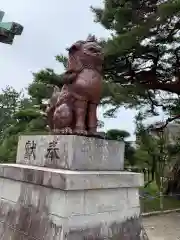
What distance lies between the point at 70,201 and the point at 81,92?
1180 mm

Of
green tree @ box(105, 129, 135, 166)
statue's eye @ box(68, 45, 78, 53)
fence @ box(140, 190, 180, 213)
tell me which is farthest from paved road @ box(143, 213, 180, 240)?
statue's eye @ box(68, 45, 78, 53)

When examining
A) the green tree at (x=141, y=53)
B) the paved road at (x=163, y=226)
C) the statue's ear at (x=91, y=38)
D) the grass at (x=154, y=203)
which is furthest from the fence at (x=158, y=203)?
the statue's ear at (x=91, y=38)

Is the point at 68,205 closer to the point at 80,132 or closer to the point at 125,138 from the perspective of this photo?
the point at 80,132

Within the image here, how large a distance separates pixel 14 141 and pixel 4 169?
4480 millimetres

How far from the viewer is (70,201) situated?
8.24 ft

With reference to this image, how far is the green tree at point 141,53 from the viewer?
6.48 m

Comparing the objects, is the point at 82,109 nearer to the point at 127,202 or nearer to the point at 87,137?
the point at 87,137

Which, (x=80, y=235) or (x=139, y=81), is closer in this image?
(x=80, y=235)

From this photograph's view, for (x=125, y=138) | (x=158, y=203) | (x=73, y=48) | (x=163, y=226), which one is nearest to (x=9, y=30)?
(x=73, y=48)

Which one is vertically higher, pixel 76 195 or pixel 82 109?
pixel 82 109

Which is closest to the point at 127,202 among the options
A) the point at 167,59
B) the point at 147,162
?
the point at 167,59

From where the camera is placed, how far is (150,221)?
21.5 ft

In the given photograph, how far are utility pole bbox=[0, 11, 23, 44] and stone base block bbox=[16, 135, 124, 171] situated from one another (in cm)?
251

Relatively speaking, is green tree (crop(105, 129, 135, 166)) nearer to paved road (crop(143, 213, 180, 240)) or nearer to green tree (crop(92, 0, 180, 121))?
green tree (crop(92, 0, 180, 121))
